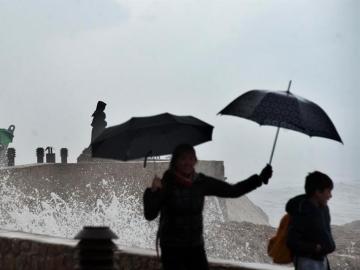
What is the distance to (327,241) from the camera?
4527 millimetres

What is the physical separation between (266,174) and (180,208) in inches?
23.3

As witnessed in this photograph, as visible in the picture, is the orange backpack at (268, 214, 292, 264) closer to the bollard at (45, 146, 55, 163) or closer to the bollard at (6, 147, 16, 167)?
the bollard at (6, 147, 16, 167)

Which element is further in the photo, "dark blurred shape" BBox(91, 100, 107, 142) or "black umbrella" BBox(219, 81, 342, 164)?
"dark blurred shape" BBox(91, 100, 107, 142)

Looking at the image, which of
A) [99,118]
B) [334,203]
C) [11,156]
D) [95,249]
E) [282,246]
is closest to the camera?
[282,246]

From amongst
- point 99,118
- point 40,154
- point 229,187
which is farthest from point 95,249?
point 40,154

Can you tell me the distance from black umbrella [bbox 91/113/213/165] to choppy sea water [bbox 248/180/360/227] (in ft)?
241

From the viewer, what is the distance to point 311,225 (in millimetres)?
4516

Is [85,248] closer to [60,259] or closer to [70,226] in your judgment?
[60,259]

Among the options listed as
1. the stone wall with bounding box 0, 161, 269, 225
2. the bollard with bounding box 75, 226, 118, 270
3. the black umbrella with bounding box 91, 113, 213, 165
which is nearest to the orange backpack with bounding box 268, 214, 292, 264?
the black umbrella with bounding box 91, 113, 213, 165

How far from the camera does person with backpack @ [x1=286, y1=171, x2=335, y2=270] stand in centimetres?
452

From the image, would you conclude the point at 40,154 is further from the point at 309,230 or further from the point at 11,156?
the point at 309,230

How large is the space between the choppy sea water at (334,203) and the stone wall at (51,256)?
71349mm

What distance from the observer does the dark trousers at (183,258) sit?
4.46 m

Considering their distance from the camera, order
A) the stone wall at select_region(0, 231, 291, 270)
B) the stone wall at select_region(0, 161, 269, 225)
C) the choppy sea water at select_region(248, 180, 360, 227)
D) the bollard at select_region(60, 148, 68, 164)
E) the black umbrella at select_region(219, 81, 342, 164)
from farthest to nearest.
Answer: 1. the choppy sea water at select_region(248, 180, 360, 227)
2. the bollard at select_region(60, 148, 68, 164)
3. the stone wall at select_region(0, 161, 269, 225)
4. the stone wall at select_region(0, 231, 291, 270)
5. the black umbrella at select_region(219, 81, 342, 164)
